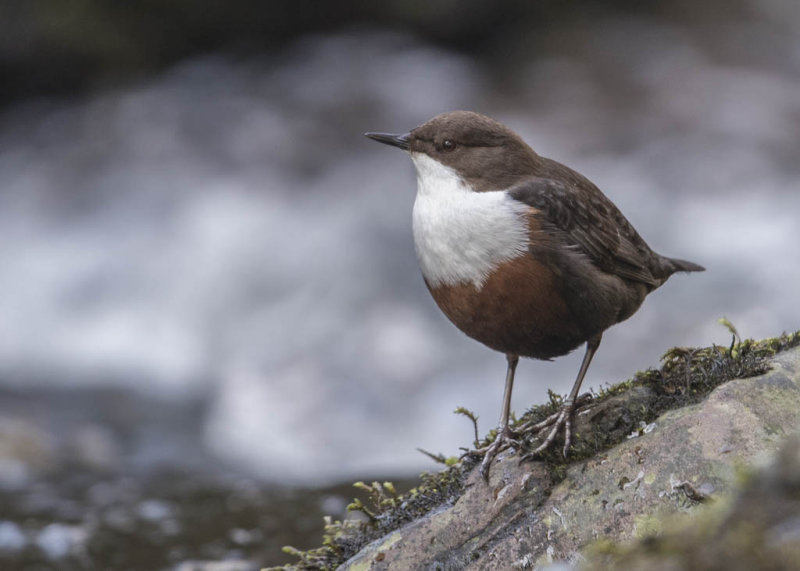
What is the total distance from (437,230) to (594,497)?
1.23m

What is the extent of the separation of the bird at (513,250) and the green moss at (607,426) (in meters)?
0.10

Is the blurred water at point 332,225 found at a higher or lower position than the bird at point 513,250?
higher

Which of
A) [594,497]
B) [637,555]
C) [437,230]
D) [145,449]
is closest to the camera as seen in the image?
[637,555]

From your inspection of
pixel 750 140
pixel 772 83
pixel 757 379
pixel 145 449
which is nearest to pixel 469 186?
pixel 757 379

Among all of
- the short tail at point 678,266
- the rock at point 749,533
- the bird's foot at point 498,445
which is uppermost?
the short tail at point 678,266

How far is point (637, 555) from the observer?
1431 mm

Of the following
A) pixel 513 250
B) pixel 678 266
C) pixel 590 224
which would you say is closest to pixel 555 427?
pixel 513 250

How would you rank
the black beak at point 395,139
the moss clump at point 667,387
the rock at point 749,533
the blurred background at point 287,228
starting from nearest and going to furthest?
the rock at point 749,533, the moss clump at point 667,387, the black beak at point 395,139, the blurred background at point 287,228

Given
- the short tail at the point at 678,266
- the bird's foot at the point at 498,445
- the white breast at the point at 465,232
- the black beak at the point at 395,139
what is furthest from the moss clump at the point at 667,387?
the black beak at the point at 395,139

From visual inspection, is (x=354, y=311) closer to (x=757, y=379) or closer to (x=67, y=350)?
(x=67, y=350)

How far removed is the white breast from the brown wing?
13 centimetres

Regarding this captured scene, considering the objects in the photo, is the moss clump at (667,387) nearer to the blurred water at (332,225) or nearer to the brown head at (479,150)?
the brown head at (479,150)

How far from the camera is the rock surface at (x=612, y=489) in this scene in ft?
8.63

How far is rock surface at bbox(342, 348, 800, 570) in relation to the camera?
8.63ft
